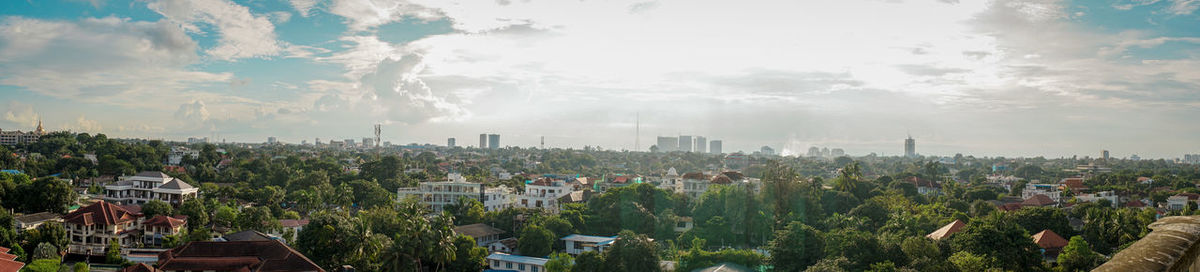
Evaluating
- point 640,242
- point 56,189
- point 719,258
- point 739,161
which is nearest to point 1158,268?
point 640,242

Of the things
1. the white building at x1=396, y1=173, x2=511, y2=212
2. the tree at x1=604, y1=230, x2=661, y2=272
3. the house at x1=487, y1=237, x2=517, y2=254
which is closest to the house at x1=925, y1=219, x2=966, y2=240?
the tree at x1=604, y1=230, x2=661, y2=272

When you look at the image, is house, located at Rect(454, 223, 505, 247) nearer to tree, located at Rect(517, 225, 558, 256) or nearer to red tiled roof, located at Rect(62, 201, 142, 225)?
tree, located at Rect(517, 225, 558, 256)

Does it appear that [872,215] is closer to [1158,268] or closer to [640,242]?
[640,242]

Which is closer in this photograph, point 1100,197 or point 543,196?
point 543,196

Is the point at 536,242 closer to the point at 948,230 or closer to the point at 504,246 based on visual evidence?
the point at 504,246

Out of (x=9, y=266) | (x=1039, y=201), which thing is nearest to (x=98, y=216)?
(x=9, y=266)

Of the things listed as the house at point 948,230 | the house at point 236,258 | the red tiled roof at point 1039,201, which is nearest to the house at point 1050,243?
the house at point 948,230
